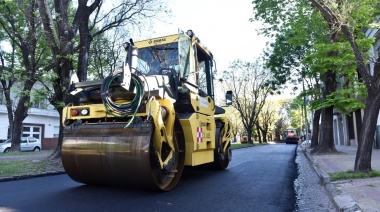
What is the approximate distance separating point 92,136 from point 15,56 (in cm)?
2195

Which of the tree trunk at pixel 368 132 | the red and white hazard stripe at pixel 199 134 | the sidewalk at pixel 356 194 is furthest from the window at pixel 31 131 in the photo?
the tree trunk at pixel 368 132

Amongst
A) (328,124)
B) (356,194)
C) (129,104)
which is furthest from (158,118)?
(328,124)

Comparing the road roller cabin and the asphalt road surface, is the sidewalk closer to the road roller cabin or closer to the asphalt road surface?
the asphalt road surface

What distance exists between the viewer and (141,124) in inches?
243

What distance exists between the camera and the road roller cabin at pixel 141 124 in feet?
20.2

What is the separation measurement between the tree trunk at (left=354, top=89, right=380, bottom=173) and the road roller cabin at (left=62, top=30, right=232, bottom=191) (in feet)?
12.6

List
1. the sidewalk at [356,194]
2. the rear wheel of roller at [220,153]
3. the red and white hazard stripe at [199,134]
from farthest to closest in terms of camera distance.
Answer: the rear wheel of roller at [220,153] < the red and white hazard stripe at [199,134] < the sidewalk at [356,194]

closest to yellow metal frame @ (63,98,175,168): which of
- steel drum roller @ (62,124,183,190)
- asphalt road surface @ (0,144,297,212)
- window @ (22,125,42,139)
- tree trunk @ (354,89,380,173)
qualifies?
steel drum roller @ (62,124,183,190)

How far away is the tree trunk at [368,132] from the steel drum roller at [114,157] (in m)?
4.63

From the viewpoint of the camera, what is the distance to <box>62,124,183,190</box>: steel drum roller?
605cm

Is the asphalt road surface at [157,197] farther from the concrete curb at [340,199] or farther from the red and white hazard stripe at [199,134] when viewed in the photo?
the red and white hazard stripe at [199,134]

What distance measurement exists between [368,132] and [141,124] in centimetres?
558

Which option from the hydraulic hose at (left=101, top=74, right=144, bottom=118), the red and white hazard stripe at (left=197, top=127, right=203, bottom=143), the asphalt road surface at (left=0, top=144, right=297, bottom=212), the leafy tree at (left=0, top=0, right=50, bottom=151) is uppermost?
the leafy tree at (left=0, top=0, right=50, bottom=151)

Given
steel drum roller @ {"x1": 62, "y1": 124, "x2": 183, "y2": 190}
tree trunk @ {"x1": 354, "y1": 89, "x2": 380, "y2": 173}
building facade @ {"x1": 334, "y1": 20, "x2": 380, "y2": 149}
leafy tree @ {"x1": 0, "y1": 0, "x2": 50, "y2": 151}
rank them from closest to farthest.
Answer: steel drum roller @ {"x1": 62, "y1": 124, "x2": 183, "y2": 190}
tree trunk @ {"x1": 354, "y1": 89, "x2": 380, "y2": 173}
leafy tree @ {"x1": 0, "y1": 0, "x2": 50, "y2": 151}
building facade @ {"x1": 334, "y1": 20, "x2": 380, "y2": 149}
